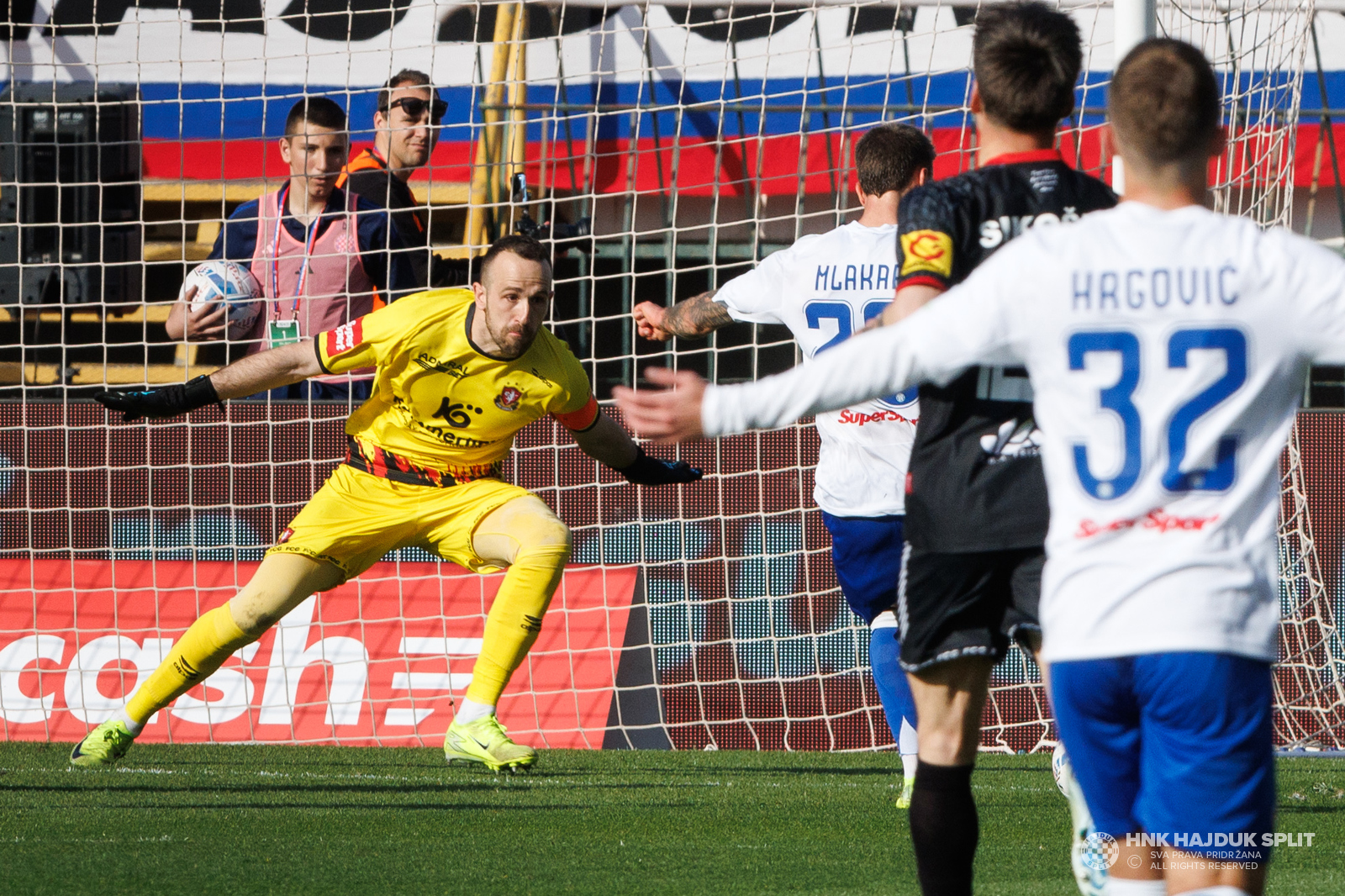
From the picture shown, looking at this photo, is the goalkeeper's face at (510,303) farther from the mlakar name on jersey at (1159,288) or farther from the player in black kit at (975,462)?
the mlakar name on jersey at (1159,288)

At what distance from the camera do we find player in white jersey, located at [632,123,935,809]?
15.2 ft

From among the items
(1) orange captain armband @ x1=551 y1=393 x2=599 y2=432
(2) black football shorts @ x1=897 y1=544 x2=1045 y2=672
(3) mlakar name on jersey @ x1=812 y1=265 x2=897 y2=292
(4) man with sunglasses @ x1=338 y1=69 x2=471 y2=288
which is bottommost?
(2) black football shorts @ x1=897 y1=544 x2=1045 y2=672

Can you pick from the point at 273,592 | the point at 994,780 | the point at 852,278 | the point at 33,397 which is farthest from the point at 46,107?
the point at 994,780

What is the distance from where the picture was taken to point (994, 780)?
5773 millimetres

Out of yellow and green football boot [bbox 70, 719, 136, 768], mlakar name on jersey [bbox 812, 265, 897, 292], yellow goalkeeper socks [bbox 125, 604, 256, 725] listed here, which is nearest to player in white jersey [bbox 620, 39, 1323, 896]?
mlakar name on jersey [bbox 812, 265, 897, 292]

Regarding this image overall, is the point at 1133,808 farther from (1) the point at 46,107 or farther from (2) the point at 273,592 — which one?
(1) the point at 46,107

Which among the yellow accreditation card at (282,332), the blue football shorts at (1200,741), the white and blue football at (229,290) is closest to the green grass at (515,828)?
the blue football shorts at (1200,741)

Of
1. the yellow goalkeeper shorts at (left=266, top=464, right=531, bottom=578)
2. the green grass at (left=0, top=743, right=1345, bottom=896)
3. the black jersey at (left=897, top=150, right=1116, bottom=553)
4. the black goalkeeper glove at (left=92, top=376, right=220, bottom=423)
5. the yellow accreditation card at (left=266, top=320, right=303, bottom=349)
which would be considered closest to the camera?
the black jersey at (left=897, top=150, right=1116, bottom=553)

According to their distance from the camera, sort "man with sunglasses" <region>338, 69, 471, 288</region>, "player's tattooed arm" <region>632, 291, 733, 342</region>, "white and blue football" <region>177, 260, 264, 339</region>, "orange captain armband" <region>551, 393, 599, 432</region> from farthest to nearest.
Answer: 1. "man with sunglasses" <region>338, 69, 471, 288</region>
2. "white and blue football" <region>177, 260, 264, 339</region>
3. "orange captain armband" <region>551, 393, 599, 432</region>
4. "player's tattooed arm" <region>632, 291, 733, 342</region>

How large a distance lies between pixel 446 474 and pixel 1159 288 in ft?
13.7

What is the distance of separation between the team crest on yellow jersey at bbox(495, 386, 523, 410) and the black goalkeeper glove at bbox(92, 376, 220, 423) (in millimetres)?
1019

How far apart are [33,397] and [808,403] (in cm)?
718

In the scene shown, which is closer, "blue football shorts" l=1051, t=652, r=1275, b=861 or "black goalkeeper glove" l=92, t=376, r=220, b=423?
"blue football shorts" l=1051, t=652, r=1275, b=861

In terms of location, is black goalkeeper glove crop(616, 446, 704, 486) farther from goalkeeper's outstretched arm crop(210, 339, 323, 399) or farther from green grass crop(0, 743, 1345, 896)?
goalkeeper's outstretched arm crop(210, 339, 323, 399)
